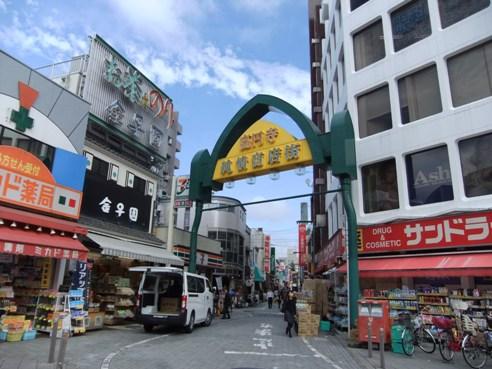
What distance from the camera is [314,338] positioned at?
14594 millimetres

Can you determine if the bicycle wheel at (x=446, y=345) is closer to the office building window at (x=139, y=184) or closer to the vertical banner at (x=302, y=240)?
the office building window at (x=139, y=184)

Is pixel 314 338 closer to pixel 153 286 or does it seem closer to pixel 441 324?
pixel 441 324

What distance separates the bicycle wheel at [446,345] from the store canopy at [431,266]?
2247mm

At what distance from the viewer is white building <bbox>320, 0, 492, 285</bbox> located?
45.4 feet

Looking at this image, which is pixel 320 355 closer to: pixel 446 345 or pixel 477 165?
pixel 446 345

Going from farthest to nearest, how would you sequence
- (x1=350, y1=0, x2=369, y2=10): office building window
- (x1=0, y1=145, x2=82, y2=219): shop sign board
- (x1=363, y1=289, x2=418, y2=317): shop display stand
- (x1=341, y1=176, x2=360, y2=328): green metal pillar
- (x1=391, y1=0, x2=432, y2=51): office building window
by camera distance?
(x1=350, y1=0, x2=369, y2=10): office building window
(x1=391, y1=0, x2=432, y2=51): office building window
(x1=363, y1=289, x2=418, y2=317): shop display stand
(x1=341, y1=176, x2=360, y2=328): green metal pillar
(x1=0, y1=145, x2=82, y2=219): shop sign board

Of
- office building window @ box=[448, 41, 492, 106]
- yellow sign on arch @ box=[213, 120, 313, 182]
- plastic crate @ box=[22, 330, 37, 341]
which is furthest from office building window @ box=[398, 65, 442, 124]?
plastic crate @ box=[22, 330, 37, 341]

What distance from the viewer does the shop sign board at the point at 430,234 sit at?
508 inches

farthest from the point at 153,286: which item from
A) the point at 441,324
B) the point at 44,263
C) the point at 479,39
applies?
the point at 479,39

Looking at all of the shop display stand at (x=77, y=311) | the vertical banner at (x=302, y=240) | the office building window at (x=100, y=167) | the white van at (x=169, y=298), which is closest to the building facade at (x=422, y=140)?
the white van at (x=169, y=298)

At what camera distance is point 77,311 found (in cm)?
1270

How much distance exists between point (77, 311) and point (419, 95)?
608 inches

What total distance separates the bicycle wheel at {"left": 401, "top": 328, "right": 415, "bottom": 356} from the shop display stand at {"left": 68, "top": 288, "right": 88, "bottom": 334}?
9.98m

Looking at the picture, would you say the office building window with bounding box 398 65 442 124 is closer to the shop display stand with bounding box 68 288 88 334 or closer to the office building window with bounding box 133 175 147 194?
the office building window with bounding box 133 175 147 194
